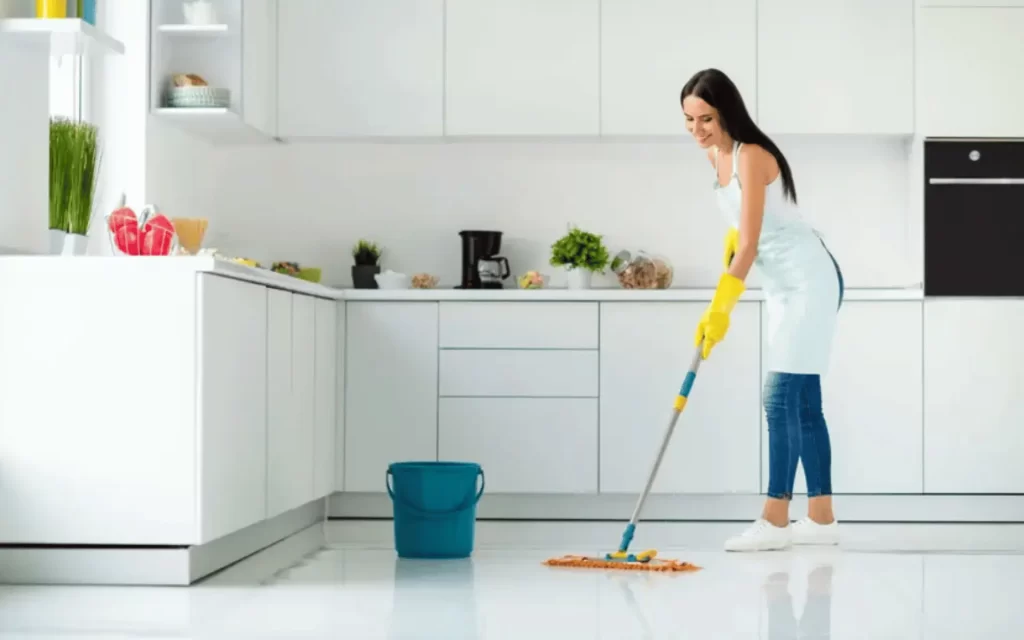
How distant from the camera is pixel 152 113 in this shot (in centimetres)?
509

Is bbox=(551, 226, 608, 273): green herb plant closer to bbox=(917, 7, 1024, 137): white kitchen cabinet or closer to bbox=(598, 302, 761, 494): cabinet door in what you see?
bbox=(598, 302, 761, 494): cabinet door

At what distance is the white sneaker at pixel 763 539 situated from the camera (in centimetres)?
421

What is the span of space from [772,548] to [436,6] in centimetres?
249

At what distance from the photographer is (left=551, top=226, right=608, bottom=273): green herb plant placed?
5.43 meters

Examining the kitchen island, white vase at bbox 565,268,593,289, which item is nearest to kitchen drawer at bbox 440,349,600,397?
the kitchen island

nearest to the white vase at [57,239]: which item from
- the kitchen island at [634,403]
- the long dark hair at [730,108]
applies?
the kitchen island at [634,403]

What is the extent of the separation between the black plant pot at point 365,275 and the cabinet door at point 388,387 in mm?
353

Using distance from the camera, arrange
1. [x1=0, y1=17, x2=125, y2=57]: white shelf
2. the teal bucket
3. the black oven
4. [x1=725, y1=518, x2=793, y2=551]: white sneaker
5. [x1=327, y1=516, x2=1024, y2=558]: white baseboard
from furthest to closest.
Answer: the black oven < [x1=327, y1=516, x2=1024, y2=558]: white baseboard < [x1=725, y1=518, x2=793, y2=551]: white sneaker < the teal bucket < [x1=0, y1=17, x2=125, y2=57]: white shelf

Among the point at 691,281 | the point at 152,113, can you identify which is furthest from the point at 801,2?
the point at 152,113

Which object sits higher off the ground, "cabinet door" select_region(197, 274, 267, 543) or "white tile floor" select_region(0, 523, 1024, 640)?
"cabinet door" select_region(197, 274, 267, 543)

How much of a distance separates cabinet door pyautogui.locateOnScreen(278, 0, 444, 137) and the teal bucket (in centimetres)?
187

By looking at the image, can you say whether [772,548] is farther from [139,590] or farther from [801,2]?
[801,2]

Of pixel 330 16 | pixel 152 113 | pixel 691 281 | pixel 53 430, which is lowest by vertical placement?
pixel 53 430

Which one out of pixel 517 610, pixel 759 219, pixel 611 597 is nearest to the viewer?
pixel 517 610
